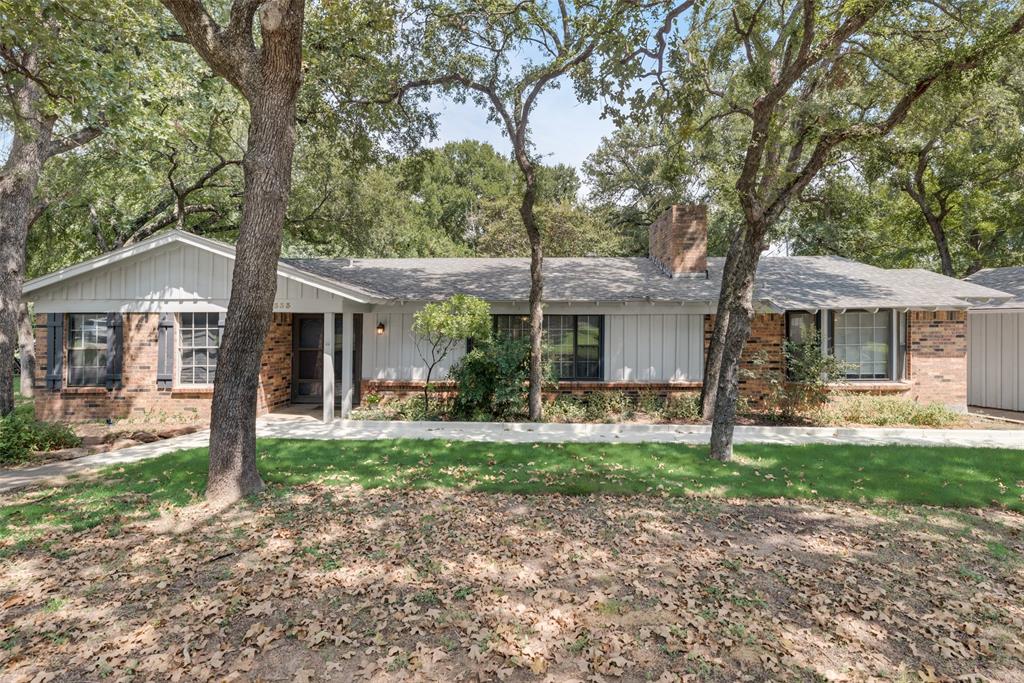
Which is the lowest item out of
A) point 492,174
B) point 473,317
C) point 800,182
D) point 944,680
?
point 944,680

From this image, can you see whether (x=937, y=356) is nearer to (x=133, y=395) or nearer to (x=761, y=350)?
(x=761, y=350)

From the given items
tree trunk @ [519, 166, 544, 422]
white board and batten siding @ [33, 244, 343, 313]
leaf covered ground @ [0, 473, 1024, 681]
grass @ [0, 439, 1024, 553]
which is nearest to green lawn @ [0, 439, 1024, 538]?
grass @ [0, 439, 1024, 553]

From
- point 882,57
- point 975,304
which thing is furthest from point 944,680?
point 975,304

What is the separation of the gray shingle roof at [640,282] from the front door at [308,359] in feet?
4.42

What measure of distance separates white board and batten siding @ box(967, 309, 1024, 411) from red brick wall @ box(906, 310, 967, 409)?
60.5 inches

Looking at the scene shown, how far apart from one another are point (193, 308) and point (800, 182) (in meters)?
11.3

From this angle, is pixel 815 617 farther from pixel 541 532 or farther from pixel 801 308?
pixel 801 308

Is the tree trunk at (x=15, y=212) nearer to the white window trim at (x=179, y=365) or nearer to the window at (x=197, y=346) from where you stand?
the white window trim at (x=179, y=365)

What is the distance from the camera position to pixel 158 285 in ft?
34.2

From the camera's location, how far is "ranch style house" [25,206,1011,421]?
408 inches

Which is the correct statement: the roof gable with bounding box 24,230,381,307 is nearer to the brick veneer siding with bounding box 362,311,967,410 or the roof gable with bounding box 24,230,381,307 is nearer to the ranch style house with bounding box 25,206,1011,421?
the ranch style house with bounding box 25,206,1011,421

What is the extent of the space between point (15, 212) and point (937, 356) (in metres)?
18.5

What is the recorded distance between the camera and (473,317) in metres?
9.48

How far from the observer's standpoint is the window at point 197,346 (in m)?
10.6
